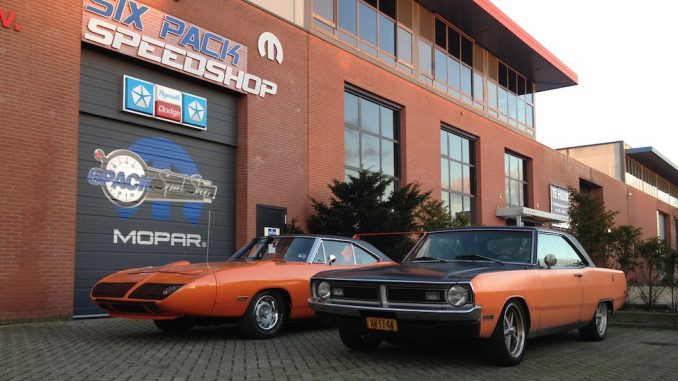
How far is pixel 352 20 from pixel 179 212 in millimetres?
9143

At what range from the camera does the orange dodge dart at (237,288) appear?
7391 millimetres

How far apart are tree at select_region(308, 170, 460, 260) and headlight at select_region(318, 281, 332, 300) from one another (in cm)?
807

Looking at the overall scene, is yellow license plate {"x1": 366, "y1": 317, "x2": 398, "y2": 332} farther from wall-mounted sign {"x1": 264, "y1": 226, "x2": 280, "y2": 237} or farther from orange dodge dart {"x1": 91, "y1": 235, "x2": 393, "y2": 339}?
wall-mounted sign {"x1": 264, "y1": 226, "x2": 280, "y2": 237}

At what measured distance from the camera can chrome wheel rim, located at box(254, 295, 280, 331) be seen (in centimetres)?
814

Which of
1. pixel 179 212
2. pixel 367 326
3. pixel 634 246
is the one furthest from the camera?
pixel 634 246

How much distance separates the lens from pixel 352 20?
1934 cm

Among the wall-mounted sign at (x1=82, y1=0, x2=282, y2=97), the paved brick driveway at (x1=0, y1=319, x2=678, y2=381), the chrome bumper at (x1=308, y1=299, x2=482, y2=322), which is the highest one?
the wall-mounted sign at (x1=82, y1=0, x2=282, y2=97)

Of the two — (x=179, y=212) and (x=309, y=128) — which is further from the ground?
(x=309, y=128)

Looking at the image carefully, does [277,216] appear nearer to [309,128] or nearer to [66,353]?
[309,128]

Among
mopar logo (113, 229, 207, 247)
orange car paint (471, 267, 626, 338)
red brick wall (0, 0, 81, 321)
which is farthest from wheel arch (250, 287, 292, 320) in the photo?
mopar logo (113, 229, 207, 247)

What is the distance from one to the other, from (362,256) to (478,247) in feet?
9.06

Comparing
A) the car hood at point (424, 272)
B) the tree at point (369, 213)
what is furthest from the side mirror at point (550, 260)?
the tree at point (369, 213)

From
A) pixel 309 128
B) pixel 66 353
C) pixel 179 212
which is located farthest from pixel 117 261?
pixel 309 128

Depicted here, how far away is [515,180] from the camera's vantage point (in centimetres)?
2942
